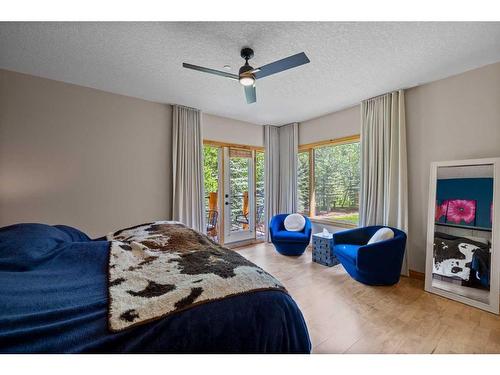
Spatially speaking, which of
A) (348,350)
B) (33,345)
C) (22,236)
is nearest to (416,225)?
(348,350)

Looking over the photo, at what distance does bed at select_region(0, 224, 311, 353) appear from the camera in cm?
80


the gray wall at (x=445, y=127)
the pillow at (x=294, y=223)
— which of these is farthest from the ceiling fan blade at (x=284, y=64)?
the pillow at (x=294, y=223)

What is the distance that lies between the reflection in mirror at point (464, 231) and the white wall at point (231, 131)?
3198 millimetres

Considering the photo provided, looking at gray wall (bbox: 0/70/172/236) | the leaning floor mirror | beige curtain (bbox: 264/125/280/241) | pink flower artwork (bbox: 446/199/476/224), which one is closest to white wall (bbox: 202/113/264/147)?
beige curtain (bbox: 264/125/280/241)

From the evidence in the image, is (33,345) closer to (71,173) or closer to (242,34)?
(242,34)

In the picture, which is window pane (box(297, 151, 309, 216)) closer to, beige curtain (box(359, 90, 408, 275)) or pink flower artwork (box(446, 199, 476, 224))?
beige curtain (box(359, 90, 408, 275))

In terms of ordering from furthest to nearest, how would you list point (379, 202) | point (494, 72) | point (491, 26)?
point (379, 202) → point (494, 72) → point (491, 26)

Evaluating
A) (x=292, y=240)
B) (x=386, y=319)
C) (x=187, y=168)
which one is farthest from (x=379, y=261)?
(x=187, y=168)

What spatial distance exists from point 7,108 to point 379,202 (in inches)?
194

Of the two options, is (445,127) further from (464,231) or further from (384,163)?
(464,231)

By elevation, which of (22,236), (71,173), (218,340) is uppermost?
(71,173)

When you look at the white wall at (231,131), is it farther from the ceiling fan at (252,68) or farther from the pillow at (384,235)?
the pillow at (384,235)

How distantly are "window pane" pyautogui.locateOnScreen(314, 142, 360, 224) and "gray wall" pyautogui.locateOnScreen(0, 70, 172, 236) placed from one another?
2955mm

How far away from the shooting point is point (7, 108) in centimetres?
255
